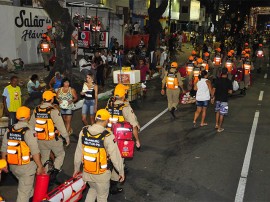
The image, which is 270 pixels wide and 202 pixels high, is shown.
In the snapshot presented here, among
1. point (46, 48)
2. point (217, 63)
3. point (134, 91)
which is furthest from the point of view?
point (217, 63)

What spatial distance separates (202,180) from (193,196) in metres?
0.78

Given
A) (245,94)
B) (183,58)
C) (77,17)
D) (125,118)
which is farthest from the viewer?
(183,58)

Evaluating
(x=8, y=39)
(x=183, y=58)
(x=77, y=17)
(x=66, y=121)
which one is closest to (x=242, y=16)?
(x=183, y=58)

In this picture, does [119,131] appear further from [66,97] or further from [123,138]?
[66,97]

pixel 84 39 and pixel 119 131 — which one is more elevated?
pixel 84 39

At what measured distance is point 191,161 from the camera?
8.46 meters

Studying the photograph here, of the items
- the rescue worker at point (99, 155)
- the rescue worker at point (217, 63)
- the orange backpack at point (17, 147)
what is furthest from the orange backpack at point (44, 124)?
the rescue worker at point (217, 63)

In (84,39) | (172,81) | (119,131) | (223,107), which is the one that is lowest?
(223,107)

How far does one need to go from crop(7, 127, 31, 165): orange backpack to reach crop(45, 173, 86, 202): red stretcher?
68 centimetres

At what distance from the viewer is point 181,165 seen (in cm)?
820

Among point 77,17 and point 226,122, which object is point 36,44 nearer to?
point 77,17

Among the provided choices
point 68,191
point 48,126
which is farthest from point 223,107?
point 68,191

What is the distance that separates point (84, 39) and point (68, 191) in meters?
15.5

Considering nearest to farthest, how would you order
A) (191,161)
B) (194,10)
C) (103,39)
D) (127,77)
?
1. (191,161)
2. (127,77)
3. (103,39)
4. (194,10)
